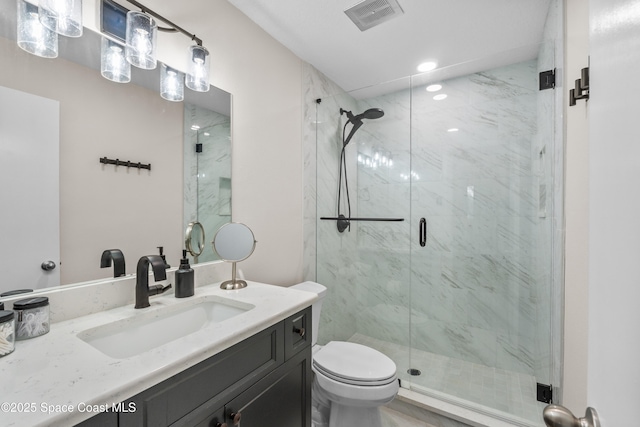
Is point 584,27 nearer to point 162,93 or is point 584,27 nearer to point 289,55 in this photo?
point 289,55

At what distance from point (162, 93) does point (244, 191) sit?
63 cm

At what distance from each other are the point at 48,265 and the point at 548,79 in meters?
2.60

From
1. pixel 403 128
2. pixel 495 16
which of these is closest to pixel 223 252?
pixel 403 128

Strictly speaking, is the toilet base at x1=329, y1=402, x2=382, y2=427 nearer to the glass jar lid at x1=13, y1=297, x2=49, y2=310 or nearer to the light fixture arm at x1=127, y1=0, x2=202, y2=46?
the glass jar lid at x1=13, y1=297, x2=49, y2=310

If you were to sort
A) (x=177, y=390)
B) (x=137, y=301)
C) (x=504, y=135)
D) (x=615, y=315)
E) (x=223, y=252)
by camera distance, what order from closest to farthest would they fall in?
(x=615, y=315)
(x=177, y=390)
(x=137, y=301)
(x=223, y=252)
(x=504, y=135)

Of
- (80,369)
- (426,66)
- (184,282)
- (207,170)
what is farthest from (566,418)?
(426,66)

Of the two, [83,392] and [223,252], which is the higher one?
[223,252]

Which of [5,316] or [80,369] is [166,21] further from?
[80,369]

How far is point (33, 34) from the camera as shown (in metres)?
0.92

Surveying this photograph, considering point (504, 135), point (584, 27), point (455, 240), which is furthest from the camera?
point (455, 240)

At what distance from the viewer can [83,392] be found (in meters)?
0.57

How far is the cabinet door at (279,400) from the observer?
89cm

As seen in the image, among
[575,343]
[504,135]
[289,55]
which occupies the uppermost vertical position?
[289,55]

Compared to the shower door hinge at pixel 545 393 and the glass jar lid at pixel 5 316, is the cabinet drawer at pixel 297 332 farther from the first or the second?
the shower door hinge at pixel 545 393
